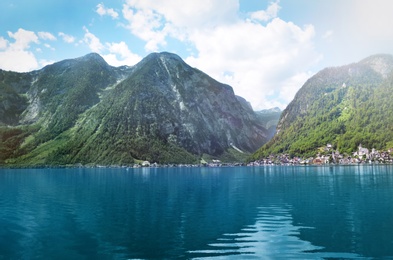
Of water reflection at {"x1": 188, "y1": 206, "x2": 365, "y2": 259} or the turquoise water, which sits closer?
water reflection at {"x1": 188, "y1": 206, "x2": 365, "y2": 259}

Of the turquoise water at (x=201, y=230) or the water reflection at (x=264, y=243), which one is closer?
the water reflection at (x=264, y=243)

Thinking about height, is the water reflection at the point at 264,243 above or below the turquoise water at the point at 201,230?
below

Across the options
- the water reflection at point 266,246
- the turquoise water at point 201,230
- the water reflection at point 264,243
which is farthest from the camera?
the turquoise water at point 201,230

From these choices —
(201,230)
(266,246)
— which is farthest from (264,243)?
(201,230)

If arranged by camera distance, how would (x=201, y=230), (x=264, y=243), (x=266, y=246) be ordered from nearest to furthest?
(x=266, y=246) < (x=264, y=243) < (x=201, y=230)

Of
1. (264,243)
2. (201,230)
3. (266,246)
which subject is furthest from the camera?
(201,230)

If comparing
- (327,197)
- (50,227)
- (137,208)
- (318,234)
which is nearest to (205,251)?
(318,234)

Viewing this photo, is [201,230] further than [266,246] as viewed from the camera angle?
Yes

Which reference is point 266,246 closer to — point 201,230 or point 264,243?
point 264,243

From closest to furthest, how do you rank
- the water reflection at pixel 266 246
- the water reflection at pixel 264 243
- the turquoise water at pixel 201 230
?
1. the water reflection at pixel 266 246
2. the water reflection at pixel 264 243
3. the turquoise water at pixel 201 230

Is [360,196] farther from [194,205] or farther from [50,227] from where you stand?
[50,227]

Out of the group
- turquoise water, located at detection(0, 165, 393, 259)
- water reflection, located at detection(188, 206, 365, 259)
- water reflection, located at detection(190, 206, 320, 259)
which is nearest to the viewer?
water reflection, located at detection(188, 206, 365, 259)
